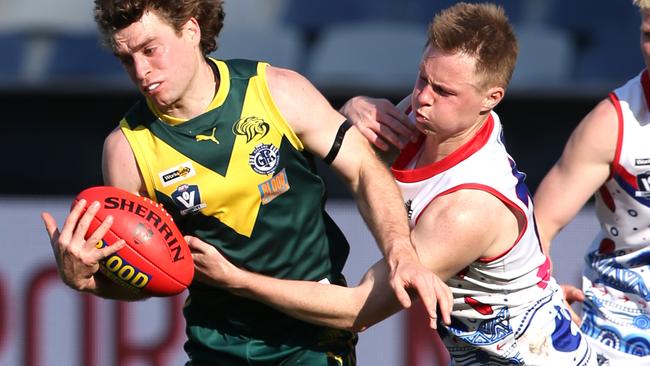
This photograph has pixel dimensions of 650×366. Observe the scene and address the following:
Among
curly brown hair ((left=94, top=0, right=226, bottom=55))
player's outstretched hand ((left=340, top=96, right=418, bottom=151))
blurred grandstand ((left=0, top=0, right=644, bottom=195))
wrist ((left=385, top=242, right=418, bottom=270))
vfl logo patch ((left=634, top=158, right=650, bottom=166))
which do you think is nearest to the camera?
wrist ((left=385, top=242, right=418, bottom=270))

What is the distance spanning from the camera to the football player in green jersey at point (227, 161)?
350 cm

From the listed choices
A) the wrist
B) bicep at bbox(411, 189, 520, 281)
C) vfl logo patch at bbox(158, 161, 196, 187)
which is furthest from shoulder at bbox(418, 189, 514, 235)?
vfl logo patch at bbox(158, 161, 196, 187)

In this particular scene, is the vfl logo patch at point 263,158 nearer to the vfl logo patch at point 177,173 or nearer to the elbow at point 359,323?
the vfl logo patch at point 177,173

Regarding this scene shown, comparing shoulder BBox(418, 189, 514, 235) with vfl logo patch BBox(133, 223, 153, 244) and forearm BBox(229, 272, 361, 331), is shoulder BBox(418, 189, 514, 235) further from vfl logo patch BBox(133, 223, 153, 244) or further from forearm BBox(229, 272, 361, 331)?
vfl logo patch BBox(133, 223, 153, 244)

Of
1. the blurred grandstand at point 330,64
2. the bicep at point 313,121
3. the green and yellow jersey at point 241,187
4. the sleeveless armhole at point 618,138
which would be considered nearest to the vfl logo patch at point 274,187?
the green and yellow jersey at point 241,187

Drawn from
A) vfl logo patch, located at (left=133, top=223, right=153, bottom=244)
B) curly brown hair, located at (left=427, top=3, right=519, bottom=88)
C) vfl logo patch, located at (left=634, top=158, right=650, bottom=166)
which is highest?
curly brown hair, located at (left=427, top=3, right=519, bottom=88)

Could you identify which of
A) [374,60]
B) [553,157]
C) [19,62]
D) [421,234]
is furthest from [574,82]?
[421,234]

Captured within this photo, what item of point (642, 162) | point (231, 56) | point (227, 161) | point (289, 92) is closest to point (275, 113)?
point (289, 92)

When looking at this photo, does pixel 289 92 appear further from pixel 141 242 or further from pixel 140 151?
pixel 141 242

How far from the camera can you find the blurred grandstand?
6902 millimetres

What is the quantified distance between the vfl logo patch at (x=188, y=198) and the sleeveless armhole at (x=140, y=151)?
0.08 meters

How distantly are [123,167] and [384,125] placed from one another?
813 mm

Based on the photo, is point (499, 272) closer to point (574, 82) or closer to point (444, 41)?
point (444, 41)

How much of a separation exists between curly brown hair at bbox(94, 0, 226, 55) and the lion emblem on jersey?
0.27 meters
